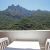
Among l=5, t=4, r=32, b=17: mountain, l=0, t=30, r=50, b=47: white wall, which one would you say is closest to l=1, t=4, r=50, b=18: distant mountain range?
l=5, t=4, r=32, b=17: mountain

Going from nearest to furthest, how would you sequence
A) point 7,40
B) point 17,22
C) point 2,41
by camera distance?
point 2,41 < point 7,40 < point 17,22

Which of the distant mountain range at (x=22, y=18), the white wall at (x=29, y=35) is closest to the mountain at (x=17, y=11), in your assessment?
the distant mountain range at (x=22, y=18)

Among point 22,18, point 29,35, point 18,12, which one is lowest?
point 29,35

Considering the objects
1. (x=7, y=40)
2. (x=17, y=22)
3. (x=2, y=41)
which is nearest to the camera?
(x=2, y=41)

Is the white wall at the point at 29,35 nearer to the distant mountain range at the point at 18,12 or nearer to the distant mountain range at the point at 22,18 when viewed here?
the distant mountain range at the point at 22,18

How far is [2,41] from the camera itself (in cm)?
223

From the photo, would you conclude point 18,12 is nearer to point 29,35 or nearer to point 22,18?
point 22,18

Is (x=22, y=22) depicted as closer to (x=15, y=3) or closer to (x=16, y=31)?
(x=16, y=31)

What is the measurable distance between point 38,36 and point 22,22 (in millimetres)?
477

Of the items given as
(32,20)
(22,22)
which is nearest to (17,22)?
(22,22)

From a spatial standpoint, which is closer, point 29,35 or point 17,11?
point 29,35

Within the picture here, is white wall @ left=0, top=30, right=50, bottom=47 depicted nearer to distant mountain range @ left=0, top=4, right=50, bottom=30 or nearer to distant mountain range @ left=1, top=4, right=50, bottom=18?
distant mountain range @ left=0, top=4, right=50, bottom=30

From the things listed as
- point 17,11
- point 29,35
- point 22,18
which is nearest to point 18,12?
point 17,11

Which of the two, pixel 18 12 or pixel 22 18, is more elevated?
pixel 18 12
